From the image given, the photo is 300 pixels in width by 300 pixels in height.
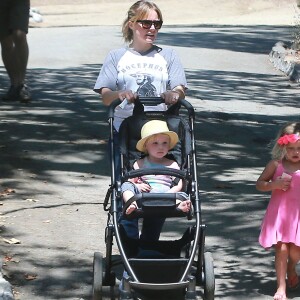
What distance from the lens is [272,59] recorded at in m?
23.1

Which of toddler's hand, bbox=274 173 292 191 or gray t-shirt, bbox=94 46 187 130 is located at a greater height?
gray t-shirt, bbox=94 46 187 130

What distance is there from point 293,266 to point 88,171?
4098mm

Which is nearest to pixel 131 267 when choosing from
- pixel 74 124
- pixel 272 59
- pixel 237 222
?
pixel 237 222

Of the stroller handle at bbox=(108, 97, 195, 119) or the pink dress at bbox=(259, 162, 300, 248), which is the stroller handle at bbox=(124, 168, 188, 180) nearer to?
the stroller handle at bbox=(108, 97, 195, 119)

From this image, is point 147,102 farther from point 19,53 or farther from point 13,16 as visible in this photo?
point 19,53

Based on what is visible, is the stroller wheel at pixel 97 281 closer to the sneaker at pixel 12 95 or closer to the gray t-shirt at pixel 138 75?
the gray t-shirt at pixel 138 75

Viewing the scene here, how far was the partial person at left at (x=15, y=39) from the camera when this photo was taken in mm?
14234

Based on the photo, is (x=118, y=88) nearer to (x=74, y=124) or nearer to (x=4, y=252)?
(x=4, y=252)

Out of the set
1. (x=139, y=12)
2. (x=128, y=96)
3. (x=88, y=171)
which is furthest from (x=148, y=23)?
(x=88, y=171)

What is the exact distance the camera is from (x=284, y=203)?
22.1 feet

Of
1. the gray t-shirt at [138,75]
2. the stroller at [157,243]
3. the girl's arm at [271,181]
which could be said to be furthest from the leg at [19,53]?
the girl's arm at [271,181]

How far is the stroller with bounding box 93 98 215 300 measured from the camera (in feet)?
19.9

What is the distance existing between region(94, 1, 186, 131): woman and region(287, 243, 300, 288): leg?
1.21 metres

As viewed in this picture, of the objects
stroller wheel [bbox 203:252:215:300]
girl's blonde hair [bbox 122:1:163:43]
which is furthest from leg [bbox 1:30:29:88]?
stroller wheel [bbox 203:252:215:300]
